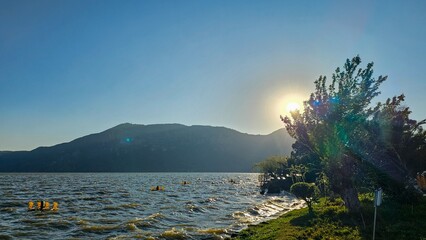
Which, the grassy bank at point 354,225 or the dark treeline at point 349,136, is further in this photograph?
the dark treeline at point 349,136

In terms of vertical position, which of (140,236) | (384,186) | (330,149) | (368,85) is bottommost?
(140,236)

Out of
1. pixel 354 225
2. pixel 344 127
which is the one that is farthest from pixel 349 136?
pixel 354 225

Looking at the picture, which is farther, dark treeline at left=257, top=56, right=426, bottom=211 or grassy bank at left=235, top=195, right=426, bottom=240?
dark treeline at left=257, top=56, right=426, bottom=211

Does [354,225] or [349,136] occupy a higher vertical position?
[349,136]

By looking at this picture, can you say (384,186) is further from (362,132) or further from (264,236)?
(264,236)

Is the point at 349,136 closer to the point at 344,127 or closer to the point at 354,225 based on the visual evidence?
the point at 344,127

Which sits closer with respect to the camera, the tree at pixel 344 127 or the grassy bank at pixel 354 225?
the grassy bank at pixel 354 225

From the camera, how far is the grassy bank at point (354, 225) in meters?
21.9

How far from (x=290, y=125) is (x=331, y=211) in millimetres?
9090

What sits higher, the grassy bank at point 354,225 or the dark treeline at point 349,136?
the dark treeline at point 349,136

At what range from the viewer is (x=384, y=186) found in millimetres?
31297

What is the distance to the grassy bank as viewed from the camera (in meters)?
21.9

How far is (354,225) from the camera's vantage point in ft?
83.4

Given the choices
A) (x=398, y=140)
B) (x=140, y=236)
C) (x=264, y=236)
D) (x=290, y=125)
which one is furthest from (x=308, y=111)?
(x=140, y=236)
